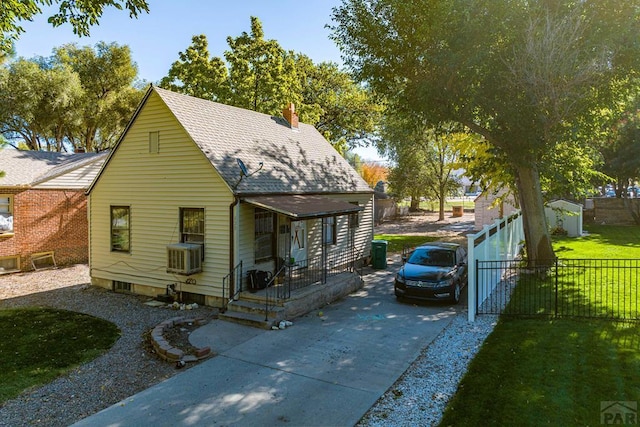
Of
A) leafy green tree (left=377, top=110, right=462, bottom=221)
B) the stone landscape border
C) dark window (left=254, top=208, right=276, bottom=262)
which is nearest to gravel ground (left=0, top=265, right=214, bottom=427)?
the stone landscape border

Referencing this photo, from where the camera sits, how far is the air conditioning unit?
463 inches

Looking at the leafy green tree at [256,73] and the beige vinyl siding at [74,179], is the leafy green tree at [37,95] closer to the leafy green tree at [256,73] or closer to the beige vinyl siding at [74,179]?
the beige vinyl siding at [74,179]

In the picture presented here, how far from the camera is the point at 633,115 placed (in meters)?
26.2

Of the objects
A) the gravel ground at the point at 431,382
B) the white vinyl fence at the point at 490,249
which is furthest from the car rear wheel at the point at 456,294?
the gravel ground at the point at 431,382

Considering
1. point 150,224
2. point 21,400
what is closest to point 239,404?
point 21,400

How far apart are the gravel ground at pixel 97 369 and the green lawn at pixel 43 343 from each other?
297 mm

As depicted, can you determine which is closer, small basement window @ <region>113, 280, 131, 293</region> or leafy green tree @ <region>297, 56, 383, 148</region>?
small basement window @ <region>113, 280, 131, 293</region>

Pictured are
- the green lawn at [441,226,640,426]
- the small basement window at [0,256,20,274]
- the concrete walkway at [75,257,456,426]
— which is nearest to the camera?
the green lawn at [441,226,640,426]

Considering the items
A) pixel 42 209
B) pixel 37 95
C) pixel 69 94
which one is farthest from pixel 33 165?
pixel 69 94

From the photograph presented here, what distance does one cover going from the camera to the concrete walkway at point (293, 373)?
6.20 metres

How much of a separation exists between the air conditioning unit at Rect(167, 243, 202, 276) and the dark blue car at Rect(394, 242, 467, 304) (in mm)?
6099

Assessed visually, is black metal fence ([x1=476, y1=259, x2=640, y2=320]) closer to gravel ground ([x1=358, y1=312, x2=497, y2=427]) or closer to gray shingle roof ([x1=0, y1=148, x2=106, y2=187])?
gravel ground ([x1=358, y1=312, x2=497, y2=427])

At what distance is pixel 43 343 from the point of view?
9438mm

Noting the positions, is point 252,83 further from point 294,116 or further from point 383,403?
point 383,403
